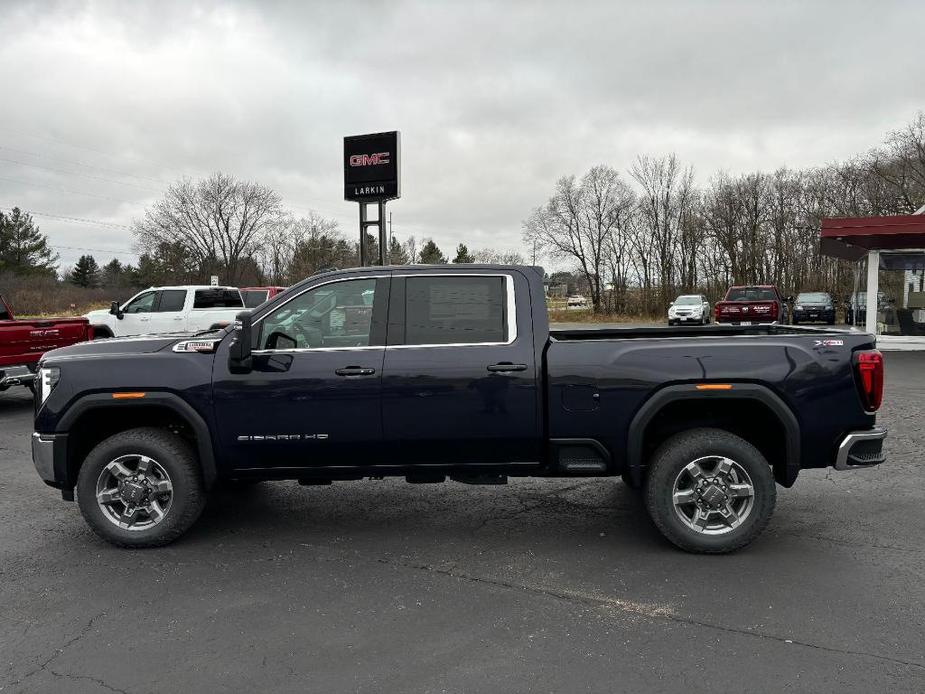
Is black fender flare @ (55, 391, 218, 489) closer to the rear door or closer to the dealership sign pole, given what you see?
the rear door

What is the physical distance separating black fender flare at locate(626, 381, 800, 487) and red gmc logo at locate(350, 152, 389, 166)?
54.0 ft

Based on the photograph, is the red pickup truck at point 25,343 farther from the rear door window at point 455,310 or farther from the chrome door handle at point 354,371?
the rear door window at point 455,310

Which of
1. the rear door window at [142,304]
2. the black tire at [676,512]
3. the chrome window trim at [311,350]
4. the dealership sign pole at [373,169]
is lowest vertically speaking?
the black tire at [676,512]

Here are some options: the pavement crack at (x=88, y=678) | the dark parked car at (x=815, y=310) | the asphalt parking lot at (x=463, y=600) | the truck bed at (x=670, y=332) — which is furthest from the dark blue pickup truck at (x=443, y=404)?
the dark parked car at (x=815, y=310)

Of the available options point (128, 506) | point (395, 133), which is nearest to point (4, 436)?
point (128, 506)

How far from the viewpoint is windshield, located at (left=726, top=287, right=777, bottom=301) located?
29.2 m

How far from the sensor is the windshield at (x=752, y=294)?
29.2 m

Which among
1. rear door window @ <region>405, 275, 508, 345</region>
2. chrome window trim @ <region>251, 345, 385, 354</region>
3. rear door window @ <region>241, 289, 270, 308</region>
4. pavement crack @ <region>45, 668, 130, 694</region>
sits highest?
rear door window @ <region>241, 289, 270, 308</region>

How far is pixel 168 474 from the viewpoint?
15.1 ft

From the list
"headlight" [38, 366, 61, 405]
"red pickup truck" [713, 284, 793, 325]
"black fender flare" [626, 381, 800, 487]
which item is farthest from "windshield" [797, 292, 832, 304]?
"headlight" [38, 366, 61, 405]

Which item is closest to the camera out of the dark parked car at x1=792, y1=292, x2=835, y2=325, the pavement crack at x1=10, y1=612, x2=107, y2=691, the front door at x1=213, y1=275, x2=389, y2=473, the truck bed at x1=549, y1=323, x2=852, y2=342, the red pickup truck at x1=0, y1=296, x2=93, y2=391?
the pavement crack at x1=10, y1=612, x2=107, y2=691

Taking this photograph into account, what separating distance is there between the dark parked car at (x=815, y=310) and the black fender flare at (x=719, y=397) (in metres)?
29.3

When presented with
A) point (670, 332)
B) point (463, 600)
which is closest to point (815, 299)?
point (670, 332)

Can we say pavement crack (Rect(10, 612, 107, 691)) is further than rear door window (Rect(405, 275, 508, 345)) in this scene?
No
